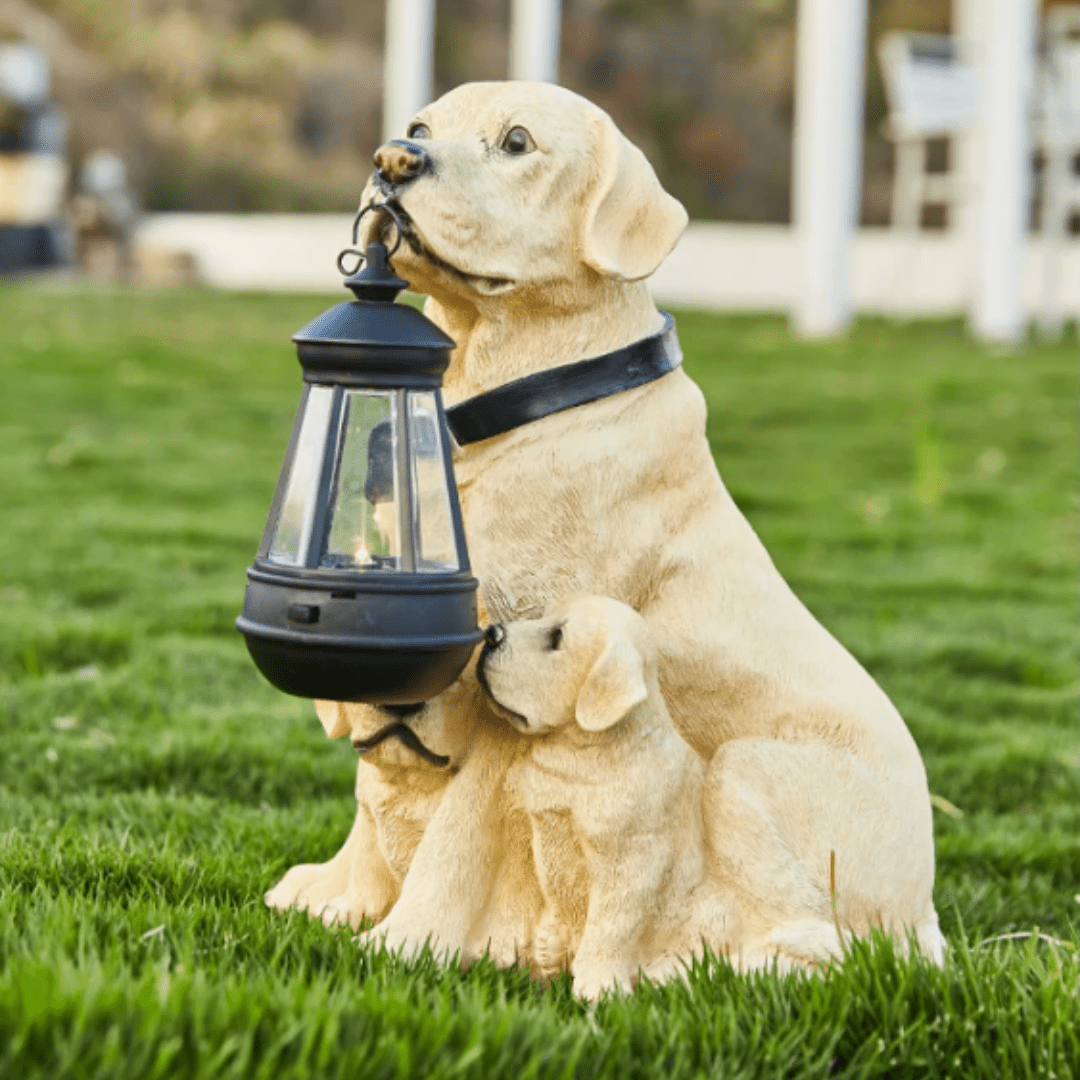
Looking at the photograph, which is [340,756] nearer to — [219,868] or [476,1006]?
[219,868]

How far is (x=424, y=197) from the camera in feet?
6.60

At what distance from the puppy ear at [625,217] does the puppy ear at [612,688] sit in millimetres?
506

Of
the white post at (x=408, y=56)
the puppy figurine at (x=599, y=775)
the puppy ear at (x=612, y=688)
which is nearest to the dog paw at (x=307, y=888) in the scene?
the puppy figurine at (x=599, y=775)

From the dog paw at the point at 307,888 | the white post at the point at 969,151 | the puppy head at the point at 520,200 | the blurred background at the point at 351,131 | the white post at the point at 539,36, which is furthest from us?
the blurred background at the point at 351,131

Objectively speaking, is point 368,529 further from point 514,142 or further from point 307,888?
point 307,888

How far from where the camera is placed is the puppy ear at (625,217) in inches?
81.4

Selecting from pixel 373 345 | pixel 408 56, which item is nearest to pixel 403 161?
pixel 373 345

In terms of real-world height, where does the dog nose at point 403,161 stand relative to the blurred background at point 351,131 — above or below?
below

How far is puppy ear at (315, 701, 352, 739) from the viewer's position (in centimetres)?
218

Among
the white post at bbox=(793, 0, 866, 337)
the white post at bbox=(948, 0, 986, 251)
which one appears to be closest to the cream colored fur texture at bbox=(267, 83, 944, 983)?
the white post at bbox=(793, 0, 866, 337)

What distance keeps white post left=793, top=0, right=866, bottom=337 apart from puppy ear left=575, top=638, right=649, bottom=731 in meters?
8.23

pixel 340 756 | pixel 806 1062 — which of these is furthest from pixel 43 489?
pixel 806 1062

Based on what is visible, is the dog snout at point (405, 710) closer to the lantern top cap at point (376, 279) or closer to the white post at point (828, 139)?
the lantern top cap at point (376, 279)

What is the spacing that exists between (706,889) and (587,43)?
78.8 feet
